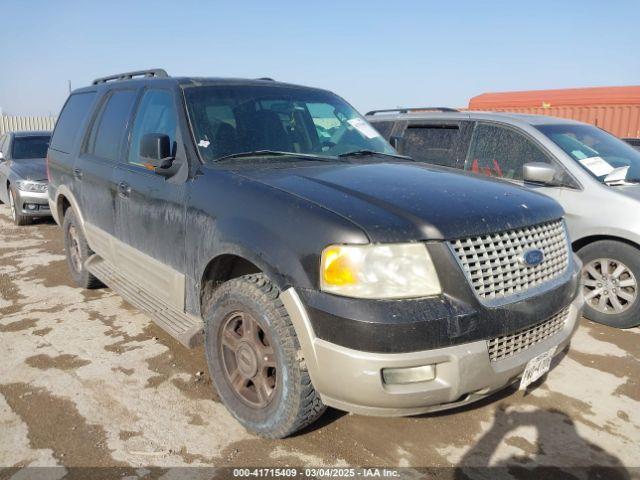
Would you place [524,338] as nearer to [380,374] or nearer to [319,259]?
[380,374]

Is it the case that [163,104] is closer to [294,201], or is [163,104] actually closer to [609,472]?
[294,201]

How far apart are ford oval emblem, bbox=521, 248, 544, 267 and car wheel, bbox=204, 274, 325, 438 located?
116 centimetres

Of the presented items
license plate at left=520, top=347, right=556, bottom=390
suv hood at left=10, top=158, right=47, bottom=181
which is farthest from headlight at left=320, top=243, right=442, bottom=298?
suv hood at left=10, top=158, right=47, bottom=181

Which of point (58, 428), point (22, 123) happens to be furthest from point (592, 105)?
point (22, 123)

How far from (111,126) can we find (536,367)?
3.58m

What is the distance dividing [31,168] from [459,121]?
7.22m

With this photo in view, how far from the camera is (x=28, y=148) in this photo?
942cm

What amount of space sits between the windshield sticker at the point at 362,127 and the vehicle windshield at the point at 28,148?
771 centimetres

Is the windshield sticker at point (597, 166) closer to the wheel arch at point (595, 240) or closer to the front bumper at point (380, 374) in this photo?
the wheel arch at point (595, 240)

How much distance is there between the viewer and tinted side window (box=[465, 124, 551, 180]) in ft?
15.6

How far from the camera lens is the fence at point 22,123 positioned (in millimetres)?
21594

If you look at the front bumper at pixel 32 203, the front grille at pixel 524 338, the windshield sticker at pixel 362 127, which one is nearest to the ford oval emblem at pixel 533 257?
the front grille at pixel 524 338

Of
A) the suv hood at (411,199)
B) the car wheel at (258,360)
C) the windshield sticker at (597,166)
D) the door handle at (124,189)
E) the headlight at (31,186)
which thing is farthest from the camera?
the headlight at (31,186)

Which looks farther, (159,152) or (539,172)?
(539,172)
